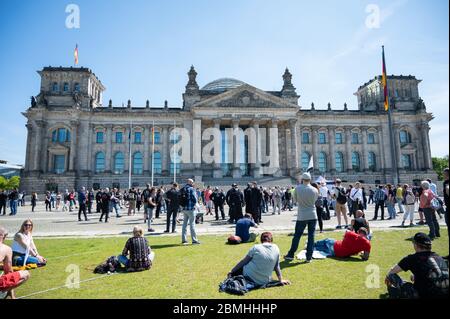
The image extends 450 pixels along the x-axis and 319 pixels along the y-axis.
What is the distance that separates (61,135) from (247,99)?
108 ft

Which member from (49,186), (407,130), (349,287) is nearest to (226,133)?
(49,186)

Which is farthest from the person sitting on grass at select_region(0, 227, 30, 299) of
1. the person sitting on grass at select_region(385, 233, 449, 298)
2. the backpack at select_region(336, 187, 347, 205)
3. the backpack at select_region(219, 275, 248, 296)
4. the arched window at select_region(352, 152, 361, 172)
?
the arched window at select_region(352, 152, 361, 172)

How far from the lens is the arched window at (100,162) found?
50675 mm

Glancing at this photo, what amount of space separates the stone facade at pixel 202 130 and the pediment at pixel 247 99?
0.17m

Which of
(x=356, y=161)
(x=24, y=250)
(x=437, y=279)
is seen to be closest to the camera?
(x=437, y=279)

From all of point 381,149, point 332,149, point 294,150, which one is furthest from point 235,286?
point 381,149

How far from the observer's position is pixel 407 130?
56500mm

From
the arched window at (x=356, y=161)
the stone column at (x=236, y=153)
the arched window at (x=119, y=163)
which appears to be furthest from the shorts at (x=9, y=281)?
the arched window at (x=356, y=161)

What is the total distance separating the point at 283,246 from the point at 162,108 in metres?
47.9

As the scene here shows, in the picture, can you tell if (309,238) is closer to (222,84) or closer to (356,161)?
(356,161)

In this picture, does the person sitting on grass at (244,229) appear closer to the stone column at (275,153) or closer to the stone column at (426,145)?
the stone column at (275,153)

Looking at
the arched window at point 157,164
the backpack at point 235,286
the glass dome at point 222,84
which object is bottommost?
the backpack at point 235,286

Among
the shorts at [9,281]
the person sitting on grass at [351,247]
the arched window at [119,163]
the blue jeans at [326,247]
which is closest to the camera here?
the shorts at [9,281]

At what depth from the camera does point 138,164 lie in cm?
5175
